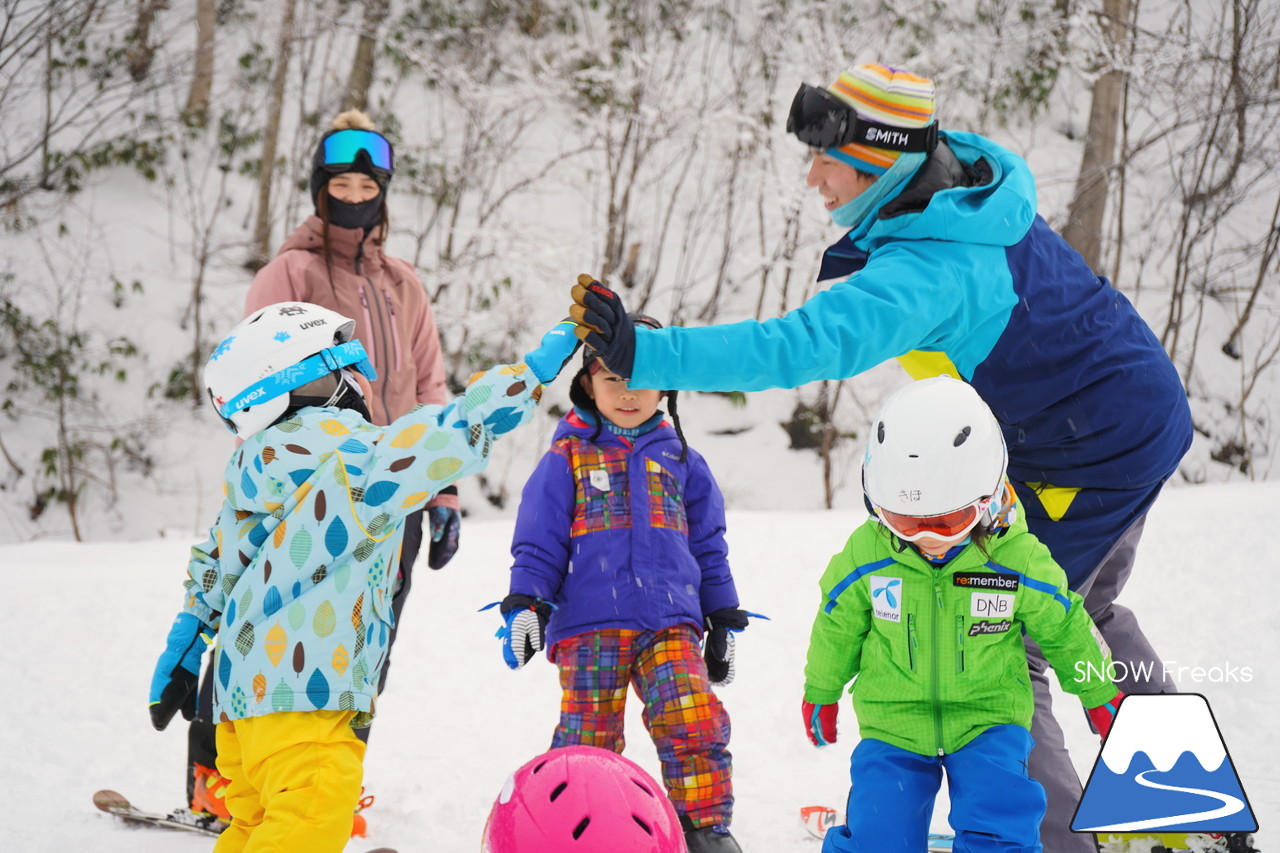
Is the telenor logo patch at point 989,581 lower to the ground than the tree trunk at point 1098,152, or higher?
lower

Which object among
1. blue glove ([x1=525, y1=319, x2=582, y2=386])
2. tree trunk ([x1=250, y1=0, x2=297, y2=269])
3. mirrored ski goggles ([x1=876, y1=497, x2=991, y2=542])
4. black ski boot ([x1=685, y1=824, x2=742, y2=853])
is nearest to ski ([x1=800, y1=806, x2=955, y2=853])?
black ski boot ([x1=685, y1=824, x2=742, y2=853])

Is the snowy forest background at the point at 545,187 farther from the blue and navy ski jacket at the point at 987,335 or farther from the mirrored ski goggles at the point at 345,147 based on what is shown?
the blue and navy ski jacket at the point at 987,335

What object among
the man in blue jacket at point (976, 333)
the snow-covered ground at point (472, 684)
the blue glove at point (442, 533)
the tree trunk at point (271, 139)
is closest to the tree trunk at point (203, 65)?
the tree trunk at point (271, 139)

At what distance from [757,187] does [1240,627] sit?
7.94 m

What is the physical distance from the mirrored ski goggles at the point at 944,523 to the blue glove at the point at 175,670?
1.62 m

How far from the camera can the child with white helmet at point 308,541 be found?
7.07 ft

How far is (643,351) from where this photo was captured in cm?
201

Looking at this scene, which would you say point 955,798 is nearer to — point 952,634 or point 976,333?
point 952,634

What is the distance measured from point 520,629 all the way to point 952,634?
110 centimetres

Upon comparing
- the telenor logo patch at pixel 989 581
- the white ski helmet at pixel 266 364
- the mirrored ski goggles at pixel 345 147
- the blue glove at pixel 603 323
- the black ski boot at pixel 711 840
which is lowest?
the black ski boot at pixel 711 840

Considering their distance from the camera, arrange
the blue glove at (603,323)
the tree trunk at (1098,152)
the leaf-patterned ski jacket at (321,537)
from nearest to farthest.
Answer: the blue glove at (603,323)
the leaf-patterned ski jacket at (321,537)
the tree trunk at (1098,152)

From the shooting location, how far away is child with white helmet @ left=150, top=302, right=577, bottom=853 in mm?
2154

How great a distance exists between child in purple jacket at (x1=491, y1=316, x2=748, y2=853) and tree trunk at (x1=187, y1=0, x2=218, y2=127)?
10.5 m

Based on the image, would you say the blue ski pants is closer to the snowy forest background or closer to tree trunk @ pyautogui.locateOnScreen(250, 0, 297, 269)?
the snowy forest background
